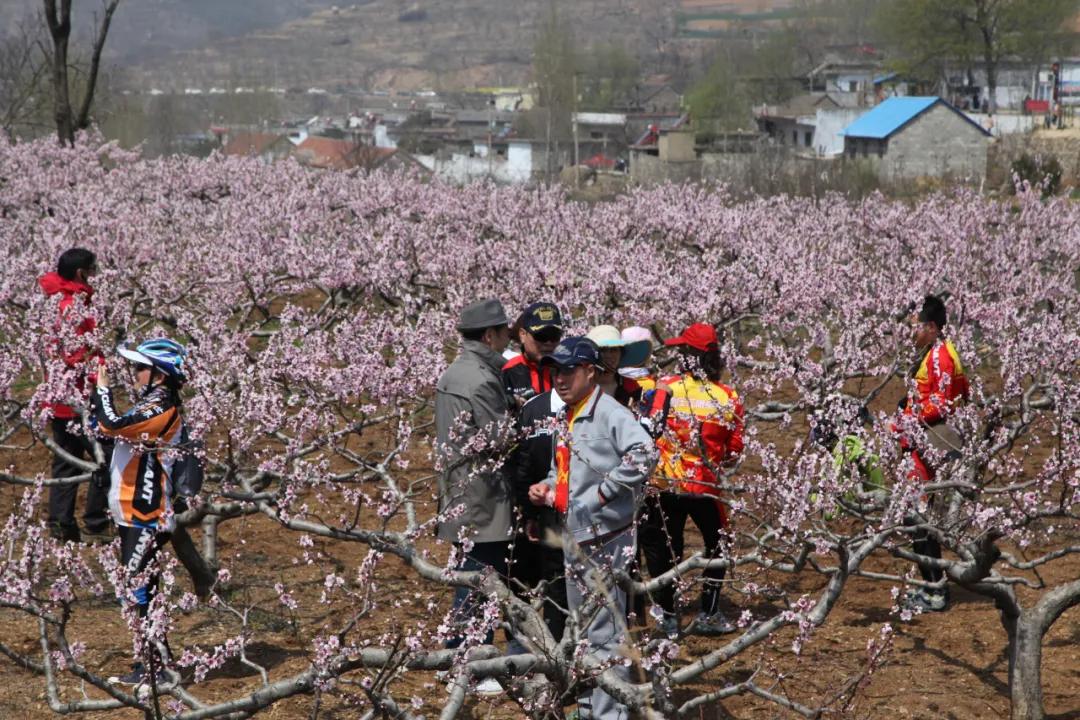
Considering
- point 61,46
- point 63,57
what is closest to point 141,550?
point 61,46

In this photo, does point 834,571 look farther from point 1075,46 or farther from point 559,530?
point 1075,46

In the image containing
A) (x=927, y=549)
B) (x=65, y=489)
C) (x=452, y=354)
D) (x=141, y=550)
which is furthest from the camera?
(x=452, y=354)

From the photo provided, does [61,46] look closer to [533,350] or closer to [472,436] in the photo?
[533,350]

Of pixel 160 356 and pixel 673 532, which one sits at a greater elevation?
pixel 160 356

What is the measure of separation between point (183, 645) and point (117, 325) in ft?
14.5

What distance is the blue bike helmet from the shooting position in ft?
21.7

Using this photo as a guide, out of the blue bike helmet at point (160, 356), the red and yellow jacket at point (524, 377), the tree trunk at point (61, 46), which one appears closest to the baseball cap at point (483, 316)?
the red and yellow jacket at point (524, 377)

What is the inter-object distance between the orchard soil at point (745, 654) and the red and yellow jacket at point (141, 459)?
1089mm

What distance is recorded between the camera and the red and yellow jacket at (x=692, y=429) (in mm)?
7164

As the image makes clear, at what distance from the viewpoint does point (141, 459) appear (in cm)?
668

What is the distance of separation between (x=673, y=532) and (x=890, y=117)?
6202 cm

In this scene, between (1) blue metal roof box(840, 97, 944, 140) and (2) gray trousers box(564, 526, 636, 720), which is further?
(1) blue metal roof box(840, 97, 944, 140)

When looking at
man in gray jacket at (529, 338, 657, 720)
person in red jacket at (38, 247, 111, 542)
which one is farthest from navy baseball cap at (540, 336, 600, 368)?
Answer: person in red jacket at (38, 247, 111, 542)

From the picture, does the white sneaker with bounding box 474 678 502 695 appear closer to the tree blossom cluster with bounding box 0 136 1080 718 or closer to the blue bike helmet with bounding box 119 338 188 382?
the tree blossom cluster with bounding box 0 136 1080 718
